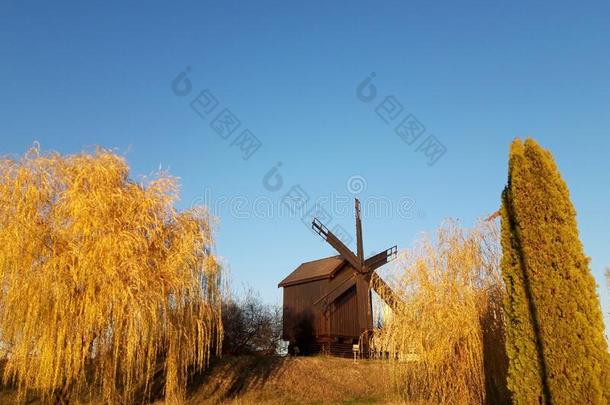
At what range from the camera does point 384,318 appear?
1143 centimetres

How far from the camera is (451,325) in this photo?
9969mm

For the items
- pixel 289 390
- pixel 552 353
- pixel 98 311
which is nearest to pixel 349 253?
pixel 289 390

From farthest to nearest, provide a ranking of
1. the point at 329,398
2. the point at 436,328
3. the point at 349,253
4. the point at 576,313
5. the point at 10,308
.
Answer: the point at 349,253
the point at 329,398
the point at 436,328
the point at 10,308
the point at 576,313

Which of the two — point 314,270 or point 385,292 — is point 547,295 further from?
point 314,270

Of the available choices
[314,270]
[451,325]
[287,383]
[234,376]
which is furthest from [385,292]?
[314,270]

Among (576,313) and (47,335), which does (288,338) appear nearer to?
(47,335)

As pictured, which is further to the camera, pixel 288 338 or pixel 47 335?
pixel 288 338

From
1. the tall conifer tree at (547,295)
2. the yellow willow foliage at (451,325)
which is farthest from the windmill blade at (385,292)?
the tall conifer tree at (547,295)

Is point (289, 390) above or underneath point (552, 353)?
underneath

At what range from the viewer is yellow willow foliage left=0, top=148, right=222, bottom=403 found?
9578mm

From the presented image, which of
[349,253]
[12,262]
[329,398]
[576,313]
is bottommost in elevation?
[329,398]

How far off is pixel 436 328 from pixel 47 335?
7.95 metres

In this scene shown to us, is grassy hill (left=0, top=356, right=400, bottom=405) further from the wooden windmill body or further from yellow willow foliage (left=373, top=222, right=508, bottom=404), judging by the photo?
the wooden windmill body

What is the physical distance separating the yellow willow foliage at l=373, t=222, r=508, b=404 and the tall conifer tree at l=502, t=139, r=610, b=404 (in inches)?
99.7
